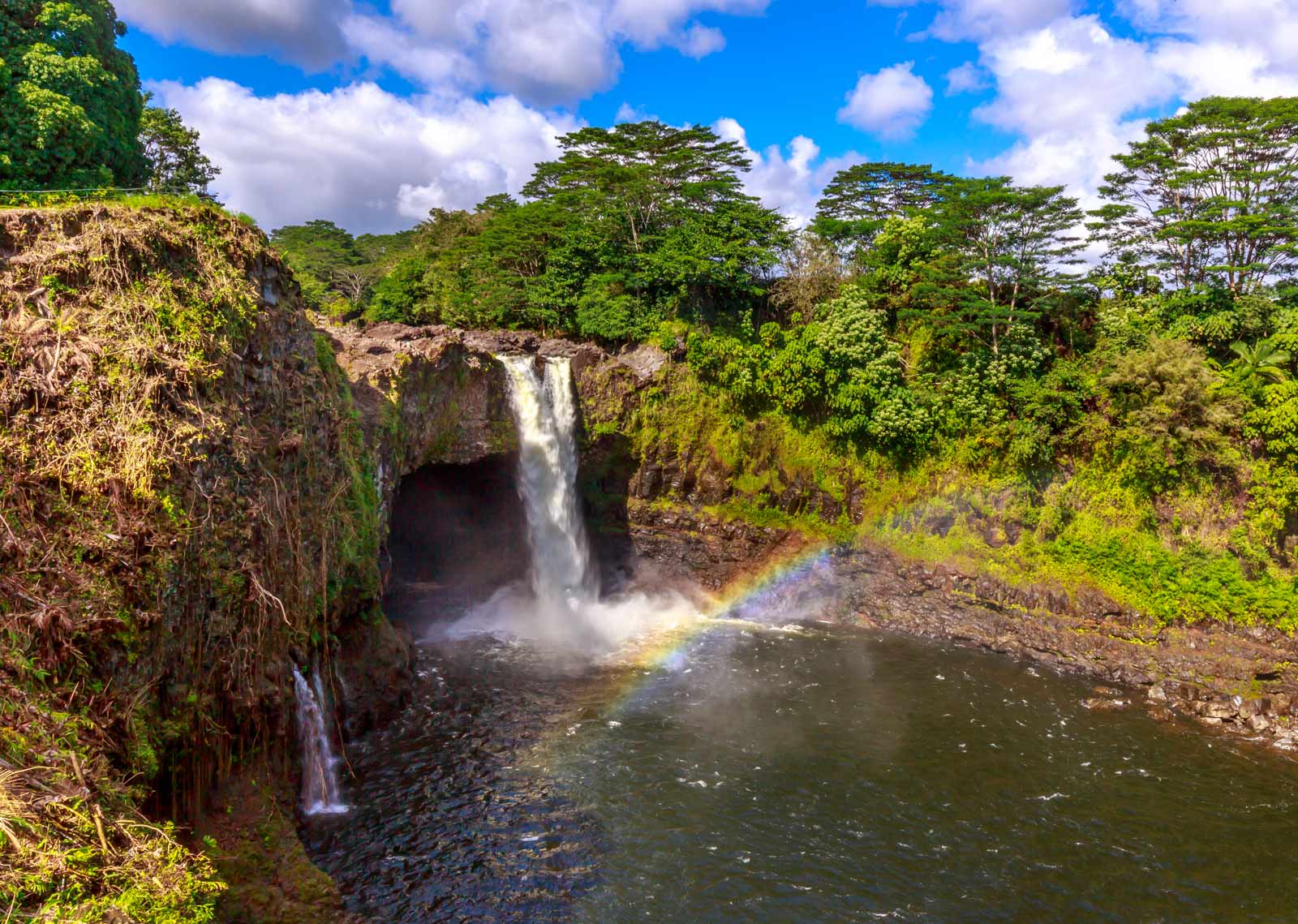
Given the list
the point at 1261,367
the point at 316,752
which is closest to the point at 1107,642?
the point at 1261,367

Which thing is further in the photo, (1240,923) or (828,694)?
(828,694)

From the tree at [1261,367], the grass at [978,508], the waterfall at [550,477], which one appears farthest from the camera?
the waterfall at [550,477]

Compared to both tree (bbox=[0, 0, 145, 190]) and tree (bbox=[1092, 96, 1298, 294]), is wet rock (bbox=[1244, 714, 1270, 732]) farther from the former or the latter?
tree (bbox=[0, 0, 145, 190])

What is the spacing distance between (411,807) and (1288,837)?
17918mm

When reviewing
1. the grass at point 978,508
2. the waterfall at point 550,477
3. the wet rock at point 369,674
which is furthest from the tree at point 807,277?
the wet rock at point 369,674

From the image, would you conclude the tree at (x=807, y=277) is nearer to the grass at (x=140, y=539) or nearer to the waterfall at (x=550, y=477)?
the waterfall at (x=550, y=477)

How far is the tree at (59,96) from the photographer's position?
1955cm

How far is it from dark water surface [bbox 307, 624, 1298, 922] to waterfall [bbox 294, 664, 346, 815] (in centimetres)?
44

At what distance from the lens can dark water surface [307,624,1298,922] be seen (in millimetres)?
12109

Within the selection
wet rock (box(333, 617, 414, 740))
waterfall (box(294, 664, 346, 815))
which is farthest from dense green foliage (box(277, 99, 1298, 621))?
waterfall (box(294, 664, 346, 815))

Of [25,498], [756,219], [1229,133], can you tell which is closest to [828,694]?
[25,498]

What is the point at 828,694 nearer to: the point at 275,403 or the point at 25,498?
the point at 275,403

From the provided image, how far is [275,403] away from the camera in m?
13.9

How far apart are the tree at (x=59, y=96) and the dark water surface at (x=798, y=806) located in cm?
1836
